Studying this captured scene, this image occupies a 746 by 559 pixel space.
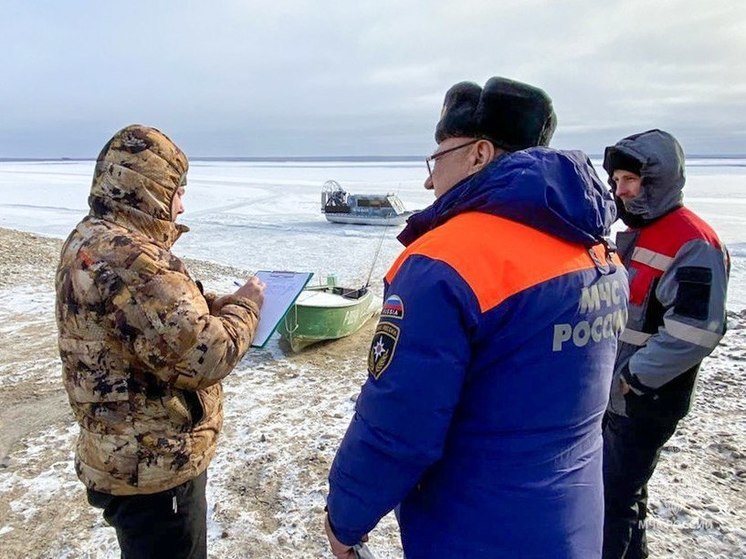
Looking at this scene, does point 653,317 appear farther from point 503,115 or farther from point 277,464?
point 277,464

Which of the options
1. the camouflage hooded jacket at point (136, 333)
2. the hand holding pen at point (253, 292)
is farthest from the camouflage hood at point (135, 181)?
the hand holding pen at point (253, 292)

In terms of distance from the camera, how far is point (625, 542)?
7.36 feet

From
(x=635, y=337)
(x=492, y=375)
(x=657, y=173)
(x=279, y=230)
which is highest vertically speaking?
(x=657, y=173)

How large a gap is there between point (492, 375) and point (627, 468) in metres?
1.47

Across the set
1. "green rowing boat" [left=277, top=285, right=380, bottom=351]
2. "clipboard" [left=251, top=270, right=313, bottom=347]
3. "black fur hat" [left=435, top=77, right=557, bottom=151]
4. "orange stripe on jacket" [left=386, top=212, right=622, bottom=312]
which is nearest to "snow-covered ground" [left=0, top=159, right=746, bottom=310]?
"green rowing boat" [left=277, top=285, right=380, bottom=351]

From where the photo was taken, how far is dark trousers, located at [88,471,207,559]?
1.64m

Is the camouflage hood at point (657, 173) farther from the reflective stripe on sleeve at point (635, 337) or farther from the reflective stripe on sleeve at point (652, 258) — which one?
the reflective stripe on sleeve at point (635, 337)

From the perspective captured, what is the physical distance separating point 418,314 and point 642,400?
61.3 inches

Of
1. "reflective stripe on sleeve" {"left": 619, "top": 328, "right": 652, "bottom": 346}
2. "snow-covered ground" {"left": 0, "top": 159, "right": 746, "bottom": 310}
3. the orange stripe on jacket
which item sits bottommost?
"snow-covered ground" {"left": 0, "top": 159, "right": 746, "bottom": 310}

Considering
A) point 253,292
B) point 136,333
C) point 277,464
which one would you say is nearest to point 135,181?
point 136,333

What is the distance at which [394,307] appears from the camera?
1096mm

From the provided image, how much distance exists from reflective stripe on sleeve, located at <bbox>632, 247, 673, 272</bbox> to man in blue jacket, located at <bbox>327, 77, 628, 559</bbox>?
105cm

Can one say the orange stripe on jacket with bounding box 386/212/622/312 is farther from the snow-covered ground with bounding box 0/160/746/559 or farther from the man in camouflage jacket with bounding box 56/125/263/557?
the snow-covered ground with bounding box 0/160/746/559

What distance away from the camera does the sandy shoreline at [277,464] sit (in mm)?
2754
